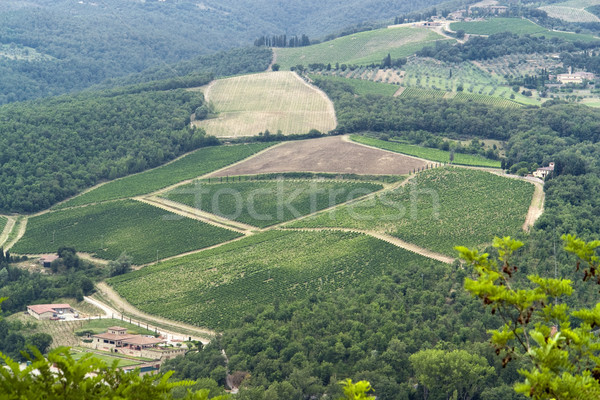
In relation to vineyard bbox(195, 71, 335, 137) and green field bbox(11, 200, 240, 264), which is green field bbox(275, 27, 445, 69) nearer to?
vineyard bbox(195, 71, 335, 137)

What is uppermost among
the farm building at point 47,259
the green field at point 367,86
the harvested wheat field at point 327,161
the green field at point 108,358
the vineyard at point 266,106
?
the green field at point 367,86

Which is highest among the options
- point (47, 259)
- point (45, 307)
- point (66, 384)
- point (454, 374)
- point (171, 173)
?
point (66, 384)

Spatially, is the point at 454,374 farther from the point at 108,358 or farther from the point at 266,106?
the point at 266,106

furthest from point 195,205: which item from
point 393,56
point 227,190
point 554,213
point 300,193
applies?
point 393,56

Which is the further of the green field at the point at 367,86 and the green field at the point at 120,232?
the green field at the point at 367,86

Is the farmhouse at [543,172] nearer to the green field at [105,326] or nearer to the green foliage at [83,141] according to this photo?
the green foliage at [83,141]

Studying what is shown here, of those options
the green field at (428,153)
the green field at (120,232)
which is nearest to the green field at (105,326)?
the green field at (120,232)

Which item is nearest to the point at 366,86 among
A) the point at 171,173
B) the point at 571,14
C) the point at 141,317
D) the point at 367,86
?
the point at 367,86
